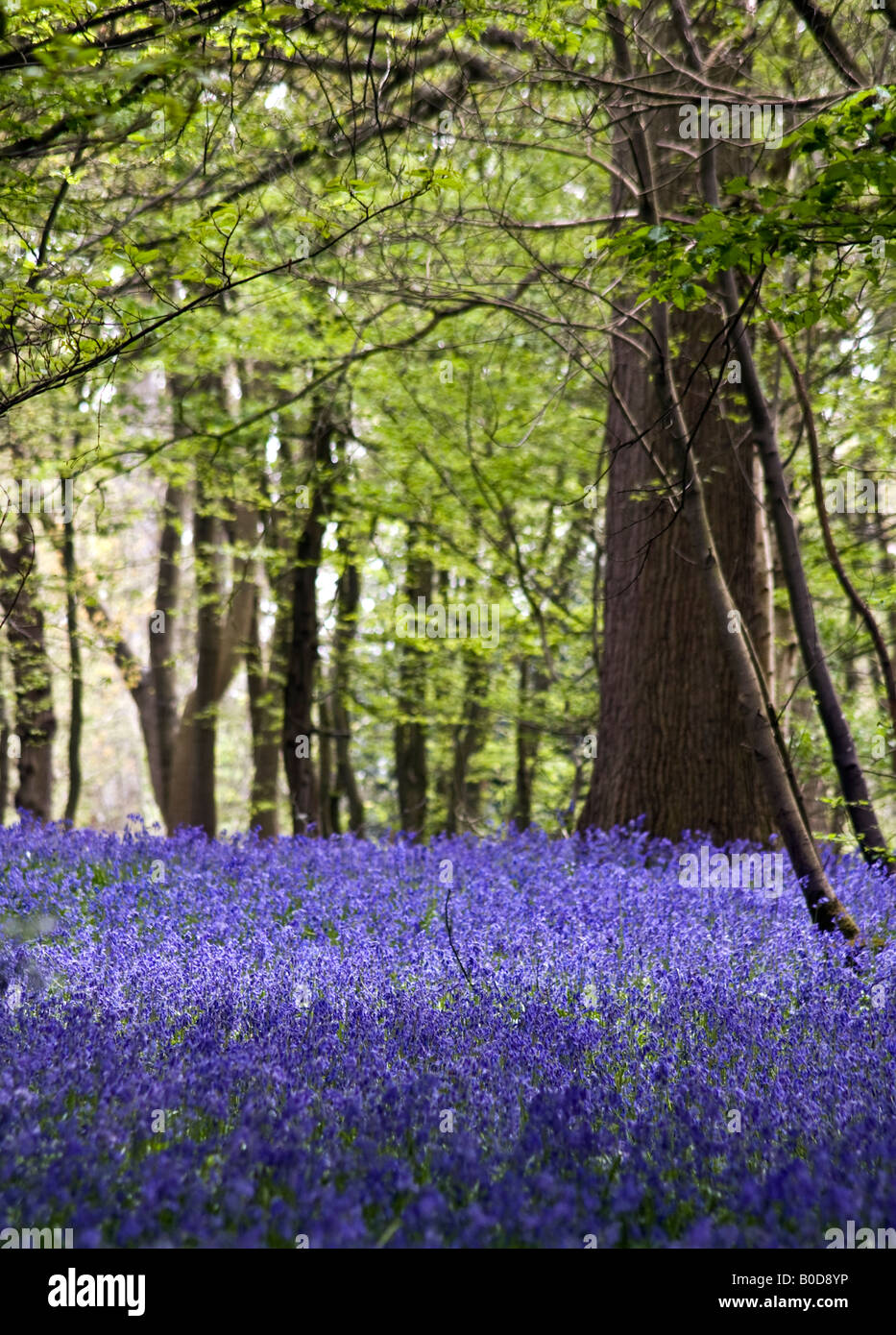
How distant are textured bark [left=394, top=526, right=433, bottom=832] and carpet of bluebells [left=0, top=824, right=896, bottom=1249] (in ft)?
31.0

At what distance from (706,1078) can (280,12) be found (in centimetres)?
450

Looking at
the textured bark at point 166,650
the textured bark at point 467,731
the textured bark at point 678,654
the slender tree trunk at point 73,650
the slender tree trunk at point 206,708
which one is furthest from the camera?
the textured bark at point 467,731

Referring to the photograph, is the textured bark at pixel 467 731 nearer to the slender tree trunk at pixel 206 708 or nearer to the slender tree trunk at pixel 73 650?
the slender tree trunk at pixel 206 708

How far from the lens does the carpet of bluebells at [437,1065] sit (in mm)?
2438

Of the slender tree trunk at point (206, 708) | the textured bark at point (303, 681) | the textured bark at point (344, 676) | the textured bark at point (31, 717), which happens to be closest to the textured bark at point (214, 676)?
the slender tree trunk at point (206, 708)

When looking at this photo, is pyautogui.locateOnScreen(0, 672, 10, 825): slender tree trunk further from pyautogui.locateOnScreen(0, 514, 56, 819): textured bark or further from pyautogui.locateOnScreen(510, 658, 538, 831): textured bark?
pyautogui.locateOnScreen(510, 658, 538, 831): textured bark

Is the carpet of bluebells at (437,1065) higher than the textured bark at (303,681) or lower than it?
lower

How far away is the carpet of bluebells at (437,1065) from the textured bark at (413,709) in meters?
9.46

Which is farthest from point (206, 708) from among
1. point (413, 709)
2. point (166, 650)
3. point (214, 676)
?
point (413, 709)

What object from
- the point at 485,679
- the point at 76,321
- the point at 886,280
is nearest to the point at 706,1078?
the point at 76,321

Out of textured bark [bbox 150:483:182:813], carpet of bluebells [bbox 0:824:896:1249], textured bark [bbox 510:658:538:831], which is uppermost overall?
textured bark [bbox 150:483:182:813]

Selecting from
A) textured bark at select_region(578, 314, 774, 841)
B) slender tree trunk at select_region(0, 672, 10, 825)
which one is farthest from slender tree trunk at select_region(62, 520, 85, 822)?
textured bark at select_region(578, 314, 774, 841)

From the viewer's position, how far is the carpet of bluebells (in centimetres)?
244
